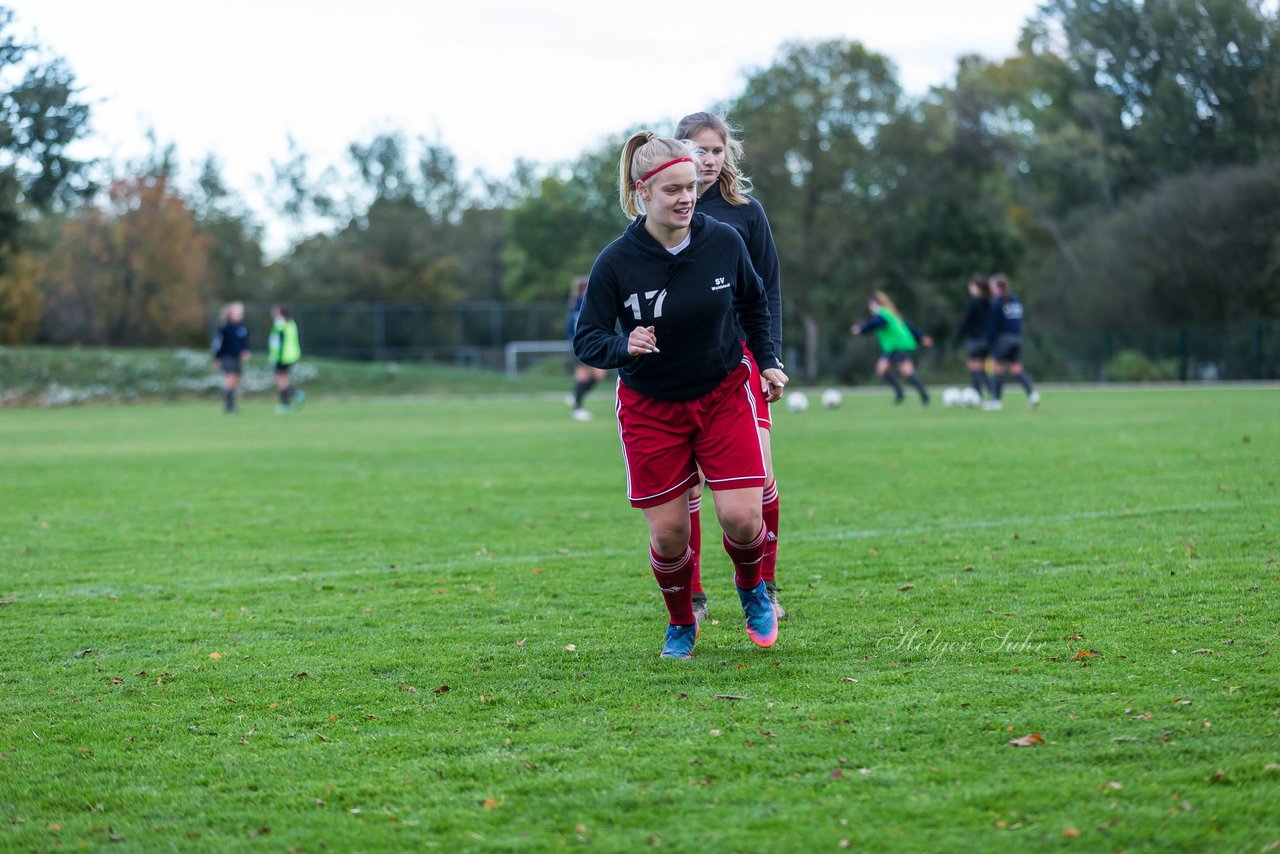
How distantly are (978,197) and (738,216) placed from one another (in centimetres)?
4118

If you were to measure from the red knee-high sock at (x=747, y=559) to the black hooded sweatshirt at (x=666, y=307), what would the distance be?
0.64m

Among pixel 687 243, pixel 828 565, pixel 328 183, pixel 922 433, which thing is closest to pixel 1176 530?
pixel 828 565

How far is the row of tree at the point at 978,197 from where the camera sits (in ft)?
133

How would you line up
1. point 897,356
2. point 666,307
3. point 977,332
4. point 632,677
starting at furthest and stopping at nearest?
point 897,356, point 977,332, point 666,307, point 632,677

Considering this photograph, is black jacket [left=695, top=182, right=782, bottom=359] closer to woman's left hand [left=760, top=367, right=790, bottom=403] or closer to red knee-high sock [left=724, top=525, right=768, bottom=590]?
woman's left hand [left=760, top=367, right=790, bottom=403]

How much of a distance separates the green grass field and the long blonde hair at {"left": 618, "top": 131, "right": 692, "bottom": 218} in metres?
1.76

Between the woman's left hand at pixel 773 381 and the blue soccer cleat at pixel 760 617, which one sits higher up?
the woman's left hand at pixel 773 381

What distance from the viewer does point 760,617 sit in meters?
5.19

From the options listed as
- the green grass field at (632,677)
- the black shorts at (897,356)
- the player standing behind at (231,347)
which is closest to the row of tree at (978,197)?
the player standing behind at (231,347)

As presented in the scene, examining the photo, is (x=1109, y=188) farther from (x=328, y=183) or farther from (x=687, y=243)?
(x=687, y=243)

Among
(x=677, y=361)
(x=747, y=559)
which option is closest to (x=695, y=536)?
(x=747, y=559)

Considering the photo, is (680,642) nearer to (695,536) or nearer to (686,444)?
(686,444)

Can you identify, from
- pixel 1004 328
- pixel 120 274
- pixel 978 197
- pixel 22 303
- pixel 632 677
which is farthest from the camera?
pixel 120 274

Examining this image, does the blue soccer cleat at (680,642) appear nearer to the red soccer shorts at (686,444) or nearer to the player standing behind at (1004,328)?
the red soccer shorts at (686,444)
